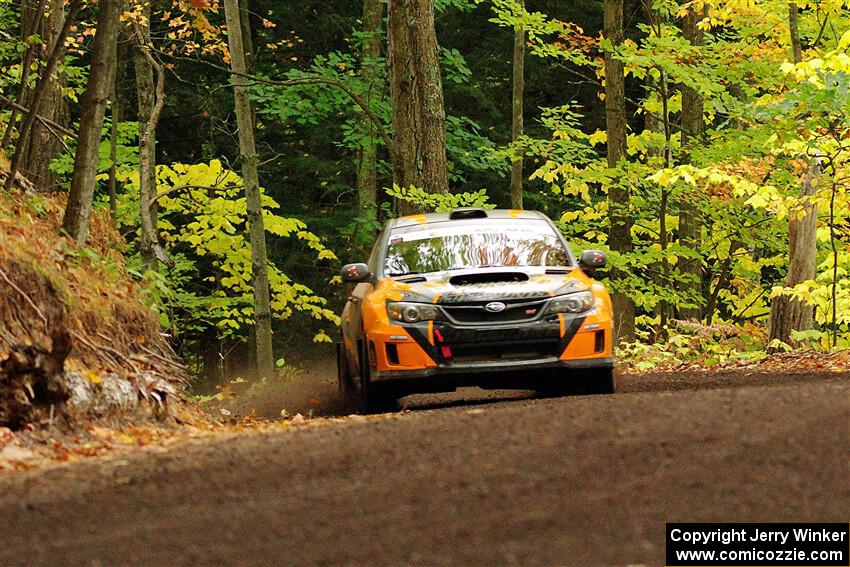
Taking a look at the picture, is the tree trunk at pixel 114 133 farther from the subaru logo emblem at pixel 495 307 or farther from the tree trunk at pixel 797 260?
the subaru logo emblem at pixel 495 307

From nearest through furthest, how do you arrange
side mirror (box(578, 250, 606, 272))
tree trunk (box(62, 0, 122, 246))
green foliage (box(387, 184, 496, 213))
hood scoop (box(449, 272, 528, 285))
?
hood scoop (box(449, 272, 528, 285)), side mirror (box(578, 250, 606, 272)), tree trunk (box(62, 0, 122, 246)), green foliage (box(387, 184, 496, 213))

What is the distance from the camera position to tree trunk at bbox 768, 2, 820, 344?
60.8 feet

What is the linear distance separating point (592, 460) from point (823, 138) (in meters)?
11.6

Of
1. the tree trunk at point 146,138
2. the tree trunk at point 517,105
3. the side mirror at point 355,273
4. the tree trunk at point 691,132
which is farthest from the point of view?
the tree trunk at point 517,105

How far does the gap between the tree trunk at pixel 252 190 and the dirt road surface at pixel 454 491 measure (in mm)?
15543

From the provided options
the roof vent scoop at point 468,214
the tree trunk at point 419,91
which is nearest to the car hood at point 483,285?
the roof vent scoop at point 468,214

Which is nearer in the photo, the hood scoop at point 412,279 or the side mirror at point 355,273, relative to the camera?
the hood scoop at point 412,279

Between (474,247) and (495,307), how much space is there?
145 cm

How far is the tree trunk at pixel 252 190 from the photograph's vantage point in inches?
916

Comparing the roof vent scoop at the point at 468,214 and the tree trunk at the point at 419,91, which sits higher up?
the tree trunk at the point at 419,91

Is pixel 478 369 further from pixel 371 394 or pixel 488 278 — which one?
pixel 371 394

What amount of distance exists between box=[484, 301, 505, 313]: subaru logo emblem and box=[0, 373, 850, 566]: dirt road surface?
2.68 metres

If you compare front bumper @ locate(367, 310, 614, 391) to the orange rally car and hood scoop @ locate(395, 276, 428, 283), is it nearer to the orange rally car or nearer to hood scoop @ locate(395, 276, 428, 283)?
the orange rally car

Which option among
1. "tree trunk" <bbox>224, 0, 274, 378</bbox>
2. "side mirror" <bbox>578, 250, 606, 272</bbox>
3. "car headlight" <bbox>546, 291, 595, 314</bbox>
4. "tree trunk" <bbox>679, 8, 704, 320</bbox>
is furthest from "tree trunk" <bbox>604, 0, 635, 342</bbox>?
"car headlight" <bbox>546, 291, 595, 314</bbox>
